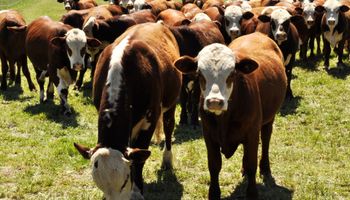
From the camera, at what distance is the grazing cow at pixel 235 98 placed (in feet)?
15.5

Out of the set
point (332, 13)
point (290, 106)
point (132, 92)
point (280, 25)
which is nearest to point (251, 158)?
point (132, 92)

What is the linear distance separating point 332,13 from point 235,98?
9.02 metres

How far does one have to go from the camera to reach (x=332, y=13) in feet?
42.9

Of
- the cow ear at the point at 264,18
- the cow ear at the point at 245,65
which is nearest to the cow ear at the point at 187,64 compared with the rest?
the cow ear at the point at 245,65

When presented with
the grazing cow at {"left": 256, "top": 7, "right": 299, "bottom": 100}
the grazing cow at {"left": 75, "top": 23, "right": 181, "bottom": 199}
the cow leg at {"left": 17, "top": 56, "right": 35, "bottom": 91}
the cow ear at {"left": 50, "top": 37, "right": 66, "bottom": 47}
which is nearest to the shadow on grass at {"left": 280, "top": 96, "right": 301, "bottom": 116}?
the grazing cow at {"left": 256, "top": 7, "right": 299, "bottom": 100}

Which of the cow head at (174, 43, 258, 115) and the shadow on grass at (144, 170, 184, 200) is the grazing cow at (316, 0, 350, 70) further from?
the cow head at (174, 43, 258, 115)

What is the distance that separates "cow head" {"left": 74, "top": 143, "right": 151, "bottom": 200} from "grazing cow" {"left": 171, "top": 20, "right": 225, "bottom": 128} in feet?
14.7

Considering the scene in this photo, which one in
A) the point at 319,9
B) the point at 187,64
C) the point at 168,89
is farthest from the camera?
the point at 319,9

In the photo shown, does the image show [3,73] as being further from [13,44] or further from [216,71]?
[216,71]

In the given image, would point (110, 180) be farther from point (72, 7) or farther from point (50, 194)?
point (72, 7)

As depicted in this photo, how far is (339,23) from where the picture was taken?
512 inches

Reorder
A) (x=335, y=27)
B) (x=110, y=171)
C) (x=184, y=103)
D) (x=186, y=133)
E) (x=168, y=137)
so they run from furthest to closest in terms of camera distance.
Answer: (x=335, y=27), (x=184, y=103), (x=186, y=133), (x=168, y=137), (x=110, y=171)

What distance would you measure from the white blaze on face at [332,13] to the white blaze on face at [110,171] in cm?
1003

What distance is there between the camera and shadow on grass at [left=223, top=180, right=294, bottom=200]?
598 centimetres
